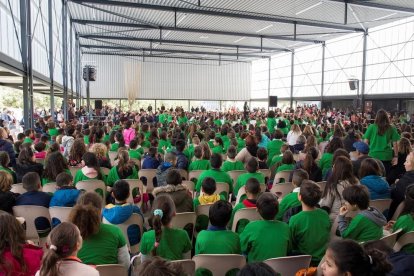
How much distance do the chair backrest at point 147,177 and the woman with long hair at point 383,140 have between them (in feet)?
13.0

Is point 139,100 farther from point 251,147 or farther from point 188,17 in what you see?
point 251,147

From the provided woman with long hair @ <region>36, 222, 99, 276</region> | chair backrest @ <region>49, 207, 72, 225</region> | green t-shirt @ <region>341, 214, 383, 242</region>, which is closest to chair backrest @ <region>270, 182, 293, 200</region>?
green t-shirt @ <region>341, 214, 383, 242</region>

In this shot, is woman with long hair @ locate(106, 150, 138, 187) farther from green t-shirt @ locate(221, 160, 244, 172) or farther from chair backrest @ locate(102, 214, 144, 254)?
chair backrest @ locate(102, 214, 144, 254)

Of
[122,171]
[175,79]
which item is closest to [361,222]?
[122,171]

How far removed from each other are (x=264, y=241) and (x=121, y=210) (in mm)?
1395

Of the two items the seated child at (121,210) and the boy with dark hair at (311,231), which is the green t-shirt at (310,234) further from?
the seated child at (121,210)

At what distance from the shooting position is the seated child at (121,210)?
3.55m

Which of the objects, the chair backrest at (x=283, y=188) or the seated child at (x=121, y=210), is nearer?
the seated child at (x=121, y=210)

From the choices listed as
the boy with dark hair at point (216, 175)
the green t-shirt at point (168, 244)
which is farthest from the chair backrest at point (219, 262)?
the boy with dark hair at point (216, 175)

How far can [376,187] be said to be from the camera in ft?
14.8

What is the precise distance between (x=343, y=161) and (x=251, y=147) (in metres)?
3.16

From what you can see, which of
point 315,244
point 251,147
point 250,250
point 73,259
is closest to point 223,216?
point 250,250

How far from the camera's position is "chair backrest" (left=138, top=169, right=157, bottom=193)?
6227 millimetres

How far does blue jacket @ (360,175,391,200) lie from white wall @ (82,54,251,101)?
2994 cm
